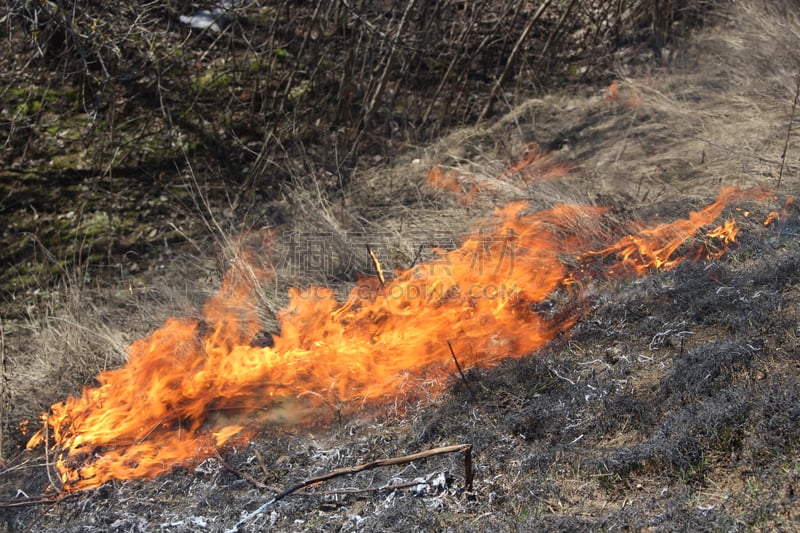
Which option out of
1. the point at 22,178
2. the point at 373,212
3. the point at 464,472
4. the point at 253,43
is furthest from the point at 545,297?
the point at 22,178

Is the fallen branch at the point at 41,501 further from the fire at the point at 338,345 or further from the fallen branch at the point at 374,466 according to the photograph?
the fallen branch at the point at 374,466

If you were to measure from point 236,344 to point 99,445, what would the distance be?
129 centimetres

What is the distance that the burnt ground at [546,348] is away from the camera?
3.84 meters

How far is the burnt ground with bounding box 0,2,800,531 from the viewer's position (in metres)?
3.84

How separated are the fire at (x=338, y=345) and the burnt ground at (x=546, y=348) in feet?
0.62

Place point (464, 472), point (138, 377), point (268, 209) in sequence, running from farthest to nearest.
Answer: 1. point (268, 209)
2. point (138, 377)
3. point (464, 472)

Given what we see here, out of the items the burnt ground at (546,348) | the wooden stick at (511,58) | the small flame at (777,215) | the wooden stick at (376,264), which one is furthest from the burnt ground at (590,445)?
the wooden stick at (511,58)

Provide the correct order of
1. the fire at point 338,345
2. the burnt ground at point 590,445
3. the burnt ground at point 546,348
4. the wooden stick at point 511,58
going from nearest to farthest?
the burnt ground at point 590,445 → the burnt ground at point 546,348 → the fire at point 338,345 → the wooden stick at point 511,58

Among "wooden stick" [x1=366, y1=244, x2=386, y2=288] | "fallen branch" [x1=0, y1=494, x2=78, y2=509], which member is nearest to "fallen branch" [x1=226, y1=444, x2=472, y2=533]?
"fallen branch" [x1=0, y1=494, x2=78, y2=509]

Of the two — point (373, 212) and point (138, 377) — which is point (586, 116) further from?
→ point (138, 377)

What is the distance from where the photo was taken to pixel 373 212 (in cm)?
798

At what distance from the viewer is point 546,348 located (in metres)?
5.24

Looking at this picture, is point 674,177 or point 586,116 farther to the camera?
point 586,116

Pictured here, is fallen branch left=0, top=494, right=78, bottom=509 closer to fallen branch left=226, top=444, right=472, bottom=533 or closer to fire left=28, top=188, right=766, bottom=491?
fire left=28, top=188, right=766, bottom=491
